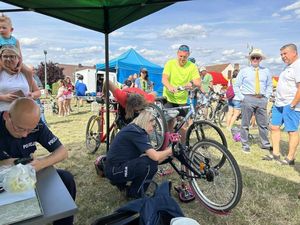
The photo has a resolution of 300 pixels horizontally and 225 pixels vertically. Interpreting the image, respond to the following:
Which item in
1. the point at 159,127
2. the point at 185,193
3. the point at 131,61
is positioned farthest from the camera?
the point at 131,61

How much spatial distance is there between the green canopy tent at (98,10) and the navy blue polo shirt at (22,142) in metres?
1.76

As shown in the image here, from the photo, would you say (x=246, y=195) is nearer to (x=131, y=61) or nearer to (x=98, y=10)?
(x=98, y=10)

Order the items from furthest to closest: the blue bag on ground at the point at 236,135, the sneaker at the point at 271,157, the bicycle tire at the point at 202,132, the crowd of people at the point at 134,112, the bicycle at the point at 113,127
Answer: the blue bag on ground at the point at 236,135 → the sneaker at the point at 271,157 → the bicycle at the point at 113,127 → the bicycle tire at the point at 202,132 → the crowd of people at the point at 134,112

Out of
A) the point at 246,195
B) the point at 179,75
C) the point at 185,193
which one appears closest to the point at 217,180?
the point at 185,193

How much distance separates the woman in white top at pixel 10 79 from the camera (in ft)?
9.31

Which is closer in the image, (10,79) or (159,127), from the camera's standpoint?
(10,79)

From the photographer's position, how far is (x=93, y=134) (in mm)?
4996

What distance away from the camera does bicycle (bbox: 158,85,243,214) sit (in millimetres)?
2709

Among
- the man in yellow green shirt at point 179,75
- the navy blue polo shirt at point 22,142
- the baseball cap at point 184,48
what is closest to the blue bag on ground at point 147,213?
the navy blue polo shirt at point 22,142

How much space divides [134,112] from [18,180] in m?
2.26

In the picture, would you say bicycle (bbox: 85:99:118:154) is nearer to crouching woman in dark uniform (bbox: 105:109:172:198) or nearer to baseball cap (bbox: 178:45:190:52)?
baseball cap (bbox: 178:45:190:52)

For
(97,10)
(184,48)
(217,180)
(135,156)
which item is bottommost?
(217,180)

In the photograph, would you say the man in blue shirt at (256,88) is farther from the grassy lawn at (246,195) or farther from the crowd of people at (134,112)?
the grassy lawn at (246,195)

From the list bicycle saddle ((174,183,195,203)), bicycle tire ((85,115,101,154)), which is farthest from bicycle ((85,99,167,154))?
bicycle saddle ((174,183,195,203))
